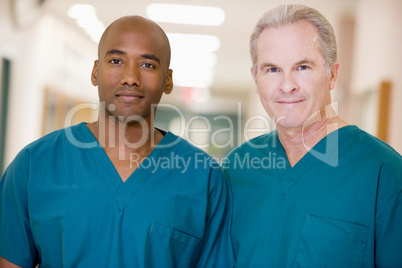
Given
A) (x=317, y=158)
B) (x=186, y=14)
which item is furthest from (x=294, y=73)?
(x=186, y=14)

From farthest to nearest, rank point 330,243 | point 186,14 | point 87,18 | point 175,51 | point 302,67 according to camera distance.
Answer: point 175,51 < point 87,18 < point 186,14 < point 302,67 < point 330,243

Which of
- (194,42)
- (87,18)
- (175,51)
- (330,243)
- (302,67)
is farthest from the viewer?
(175,51)

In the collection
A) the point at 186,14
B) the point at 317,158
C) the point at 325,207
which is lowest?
the point at 325,207

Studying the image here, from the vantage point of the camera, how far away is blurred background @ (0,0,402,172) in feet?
8.63

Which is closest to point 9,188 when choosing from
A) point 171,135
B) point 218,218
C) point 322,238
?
point 171,135

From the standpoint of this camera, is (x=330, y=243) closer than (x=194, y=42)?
Yes

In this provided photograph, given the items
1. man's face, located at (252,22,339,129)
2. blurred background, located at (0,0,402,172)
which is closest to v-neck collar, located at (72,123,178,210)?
man's face, located at (252,22,339,129)

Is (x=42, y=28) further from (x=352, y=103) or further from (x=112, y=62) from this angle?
(x=112, y=62)

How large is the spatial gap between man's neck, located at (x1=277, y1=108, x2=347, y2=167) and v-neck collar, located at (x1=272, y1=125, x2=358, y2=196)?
0.06ft

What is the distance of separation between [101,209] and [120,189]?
73 mm

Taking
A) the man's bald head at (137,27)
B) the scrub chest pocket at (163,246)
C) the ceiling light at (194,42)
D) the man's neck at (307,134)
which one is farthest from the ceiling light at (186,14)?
the scrub chest pocket at (163,246)

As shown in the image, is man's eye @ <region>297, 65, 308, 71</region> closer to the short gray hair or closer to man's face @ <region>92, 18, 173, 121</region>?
the short gray hair

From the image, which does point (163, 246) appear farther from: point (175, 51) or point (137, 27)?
point (175, 51)

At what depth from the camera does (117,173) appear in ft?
3.70
